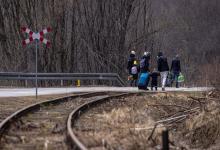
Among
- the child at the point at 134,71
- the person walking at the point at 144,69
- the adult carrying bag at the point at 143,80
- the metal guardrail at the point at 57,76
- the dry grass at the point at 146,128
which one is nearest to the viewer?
the dry grass at the point at 146,128

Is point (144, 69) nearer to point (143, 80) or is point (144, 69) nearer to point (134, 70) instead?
point (143, 80)

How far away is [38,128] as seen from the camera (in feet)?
38.2

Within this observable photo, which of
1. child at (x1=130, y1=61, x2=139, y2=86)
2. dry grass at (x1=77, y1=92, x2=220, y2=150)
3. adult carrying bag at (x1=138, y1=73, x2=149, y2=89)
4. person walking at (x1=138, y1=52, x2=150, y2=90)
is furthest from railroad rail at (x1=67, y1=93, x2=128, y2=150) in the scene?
child at (x1=130, y1=61, x2=139, y2=86)

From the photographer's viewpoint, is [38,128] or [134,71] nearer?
[38,128]

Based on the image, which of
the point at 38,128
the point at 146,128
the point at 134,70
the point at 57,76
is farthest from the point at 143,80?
the point at 38,128

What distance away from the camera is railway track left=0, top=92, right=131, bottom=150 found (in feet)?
30.9

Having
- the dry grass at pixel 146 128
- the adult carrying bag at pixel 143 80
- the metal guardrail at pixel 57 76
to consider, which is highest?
the dry grass at pixel 146 128

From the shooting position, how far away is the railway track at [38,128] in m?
9.41

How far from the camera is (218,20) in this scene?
9062 cm

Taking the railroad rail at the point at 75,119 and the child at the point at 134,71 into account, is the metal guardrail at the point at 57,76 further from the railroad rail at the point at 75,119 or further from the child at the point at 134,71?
the railroad rail at the point at 75,119

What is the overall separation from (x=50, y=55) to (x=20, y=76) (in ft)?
24.8

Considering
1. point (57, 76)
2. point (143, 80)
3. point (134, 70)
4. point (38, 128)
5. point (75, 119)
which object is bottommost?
point (57, 76)

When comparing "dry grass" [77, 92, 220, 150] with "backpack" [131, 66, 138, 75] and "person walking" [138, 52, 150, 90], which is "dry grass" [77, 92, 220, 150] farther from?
"backpack" [131, 66, 138, 75]

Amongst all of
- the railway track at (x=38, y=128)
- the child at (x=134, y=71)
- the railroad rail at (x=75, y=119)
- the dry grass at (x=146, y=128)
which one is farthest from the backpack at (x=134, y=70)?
the railway track at (x=38, y=128)
